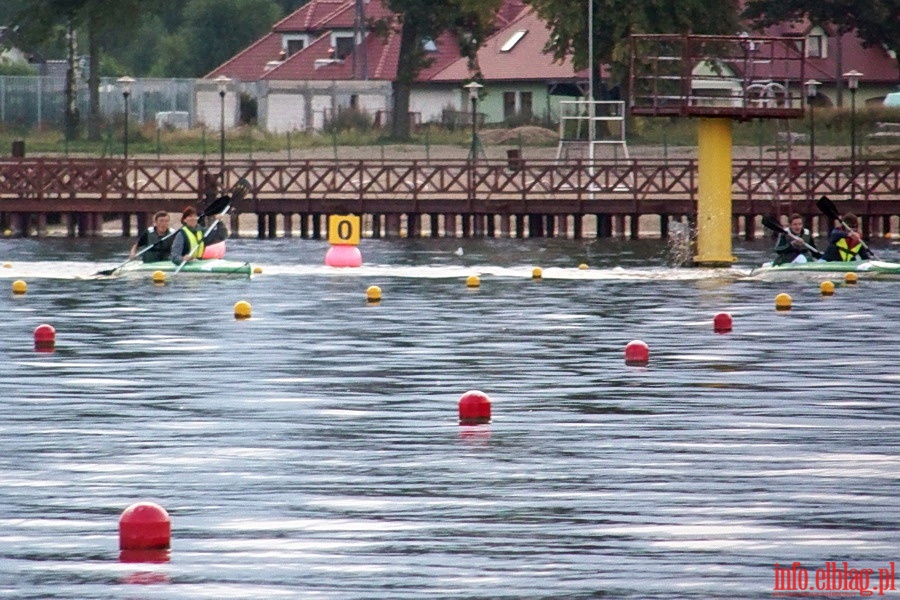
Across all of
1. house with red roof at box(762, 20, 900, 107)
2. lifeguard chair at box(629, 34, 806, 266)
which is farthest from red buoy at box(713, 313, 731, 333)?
house with red roof at box(762, 20, 900, 107)

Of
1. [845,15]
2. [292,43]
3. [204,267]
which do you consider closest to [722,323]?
[204,267]

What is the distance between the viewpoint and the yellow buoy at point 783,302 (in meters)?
33.3

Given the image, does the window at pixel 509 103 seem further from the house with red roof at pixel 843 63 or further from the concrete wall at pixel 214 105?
the concrete wall at pixel 214 105

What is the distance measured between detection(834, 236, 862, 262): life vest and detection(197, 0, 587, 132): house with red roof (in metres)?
43.5

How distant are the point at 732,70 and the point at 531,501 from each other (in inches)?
2687

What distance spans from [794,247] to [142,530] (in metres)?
28.8

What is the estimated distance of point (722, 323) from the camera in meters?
29.1

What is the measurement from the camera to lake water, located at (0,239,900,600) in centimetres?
1212

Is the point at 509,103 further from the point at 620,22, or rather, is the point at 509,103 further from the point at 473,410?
the point at 473,410

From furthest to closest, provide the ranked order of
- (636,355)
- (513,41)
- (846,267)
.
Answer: (513,41), (846,267), (636,355)

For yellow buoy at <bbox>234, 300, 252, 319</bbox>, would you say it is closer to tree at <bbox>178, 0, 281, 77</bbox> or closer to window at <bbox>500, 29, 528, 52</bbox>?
window at <bbox>500, 29, 528, 52</bbox>

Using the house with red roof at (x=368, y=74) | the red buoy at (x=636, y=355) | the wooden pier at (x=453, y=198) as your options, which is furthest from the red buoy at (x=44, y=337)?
the house with red roof at (x=368, y=74)

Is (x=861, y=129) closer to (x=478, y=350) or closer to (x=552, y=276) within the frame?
(x=552, y=276)

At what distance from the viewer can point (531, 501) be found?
1430cm
